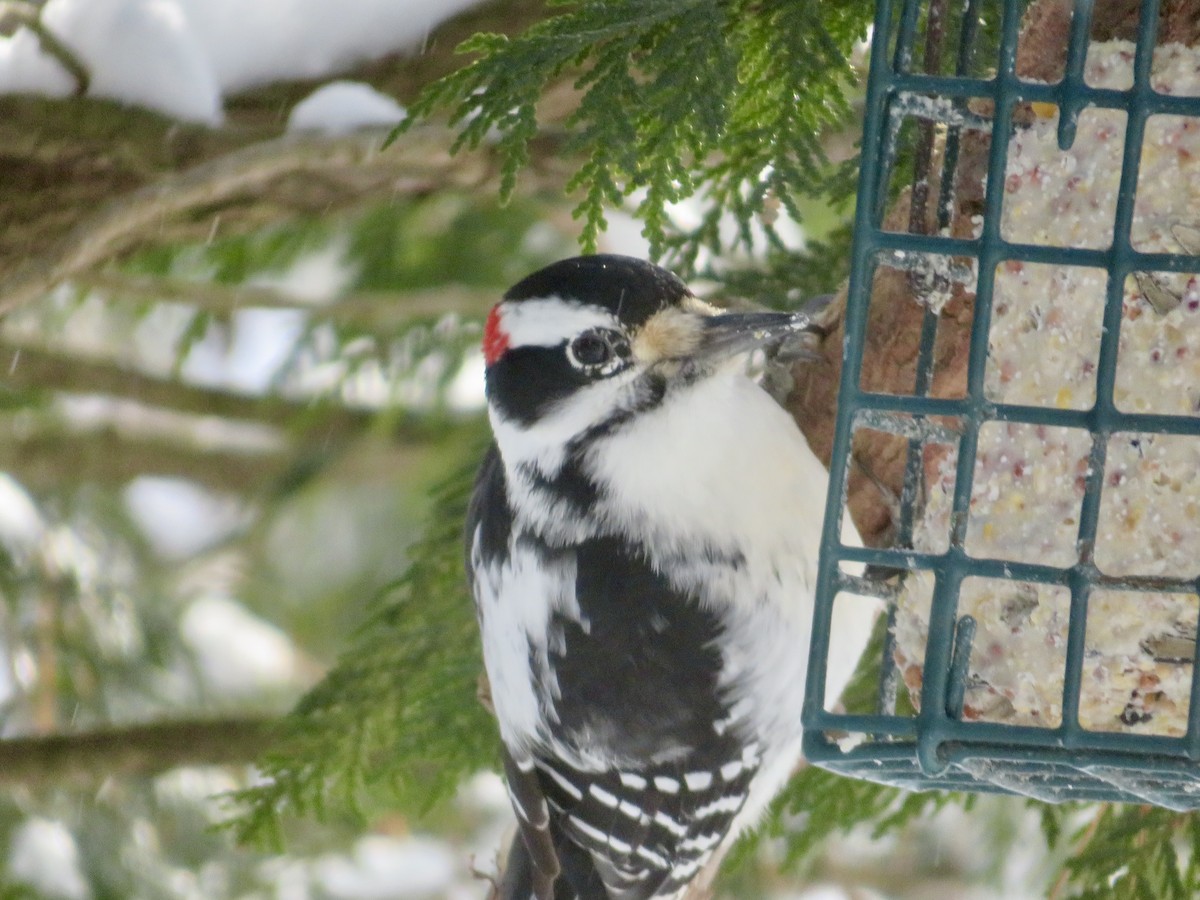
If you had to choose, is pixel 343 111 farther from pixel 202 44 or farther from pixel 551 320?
pixel 551 320

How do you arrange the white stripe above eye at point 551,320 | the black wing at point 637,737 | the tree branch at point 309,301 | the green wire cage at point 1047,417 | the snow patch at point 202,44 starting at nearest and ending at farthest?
the green wire cage at point 1047,417 < the white stripe above eye at point 551,320 < the black wing at point 637,737 < the snow patch at point 202,44 < the tree branch at point 309,301

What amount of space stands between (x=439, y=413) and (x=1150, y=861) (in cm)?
267

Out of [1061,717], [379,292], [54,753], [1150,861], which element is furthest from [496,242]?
[1061,717]

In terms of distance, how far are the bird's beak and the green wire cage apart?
0.27 meters

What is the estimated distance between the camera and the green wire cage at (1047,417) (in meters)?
2.06

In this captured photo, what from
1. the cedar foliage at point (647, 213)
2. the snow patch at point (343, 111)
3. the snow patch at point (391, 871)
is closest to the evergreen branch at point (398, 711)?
the cedar foliage at point (647, 213)

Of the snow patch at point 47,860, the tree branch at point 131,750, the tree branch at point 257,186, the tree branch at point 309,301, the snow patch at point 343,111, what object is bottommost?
the snow patch at point 47,860

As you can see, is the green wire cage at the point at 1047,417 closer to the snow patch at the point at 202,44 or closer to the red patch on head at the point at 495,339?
the red patch on head at the point at 495,339

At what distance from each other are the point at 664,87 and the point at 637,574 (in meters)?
1.03

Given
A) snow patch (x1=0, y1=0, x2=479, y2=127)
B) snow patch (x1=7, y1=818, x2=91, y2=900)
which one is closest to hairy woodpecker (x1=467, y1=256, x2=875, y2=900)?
snow patch (x1=0, y1=0, x2=479, y2=127)

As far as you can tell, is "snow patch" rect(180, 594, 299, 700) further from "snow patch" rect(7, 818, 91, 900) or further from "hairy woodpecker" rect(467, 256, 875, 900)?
→ "hairy woodpecker" rect(467, 256, 875, 900)

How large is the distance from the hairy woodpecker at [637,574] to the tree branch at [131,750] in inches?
47.4

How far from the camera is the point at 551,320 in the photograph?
107 inches

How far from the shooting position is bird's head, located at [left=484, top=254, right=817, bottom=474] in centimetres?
270
